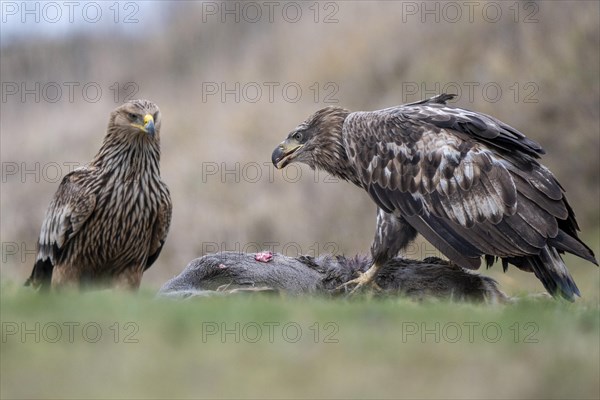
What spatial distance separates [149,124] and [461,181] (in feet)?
8.33

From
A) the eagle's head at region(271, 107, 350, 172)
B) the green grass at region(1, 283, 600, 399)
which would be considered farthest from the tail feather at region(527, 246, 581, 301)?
the eagle's head at region(271, 107, 350, 172)

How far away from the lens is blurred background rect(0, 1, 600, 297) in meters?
18.0

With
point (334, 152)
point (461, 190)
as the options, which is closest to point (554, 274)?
point (461, 190)

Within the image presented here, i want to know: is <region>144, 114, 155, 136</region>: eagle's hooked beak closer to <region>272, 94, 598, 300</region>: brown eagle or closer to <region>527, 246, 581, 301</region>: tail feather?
<region>272, 94, 598, 300</region>: brown eagle

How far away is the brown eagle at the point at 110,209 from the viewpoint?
8.73m

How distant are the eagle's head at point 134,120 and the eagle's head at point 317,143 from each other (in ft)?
4.38

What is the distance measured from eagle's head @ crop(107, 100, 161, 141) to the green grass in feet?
8.05

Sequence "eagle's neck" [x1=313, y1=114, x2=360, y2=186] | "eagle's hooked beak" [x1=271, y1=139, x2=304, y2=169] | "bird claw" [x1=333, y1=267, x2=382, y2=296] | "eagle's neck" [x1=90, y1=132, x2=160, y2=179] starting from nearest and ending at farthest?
"bird claw" [x1=333, y1=267, x2=382, y2=296]
"eagle's neck" [x1=90, y1=132, x2=160, y2=179]
"eagle's neck" [x1=313, y1=114, x2=360, y2=186]
"eagle's hooked beak" [x1=271, y1=139, x2=304, y2=169]

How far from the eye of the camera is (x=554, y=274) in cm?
823

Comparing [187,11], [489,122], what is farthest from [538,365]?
[187,11]

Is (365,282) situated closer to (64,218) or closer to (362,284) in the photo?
(362,284)

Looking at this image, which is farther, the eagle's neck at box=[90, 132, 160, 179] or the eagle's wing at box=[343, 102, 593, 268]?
the eagle's neck at box=[90, 132, 160, 179]

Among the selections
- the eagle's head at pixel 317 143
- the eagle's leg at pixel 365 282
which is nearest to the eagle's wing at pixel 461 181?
the eagle's head at pixel 317 143

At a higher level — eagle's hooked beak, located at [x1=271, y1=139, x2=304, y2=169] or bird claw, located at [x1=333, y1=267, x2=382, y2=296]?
eagle's hooked beak, located at [x1=271, y1=139, x2=304, y2=169]
